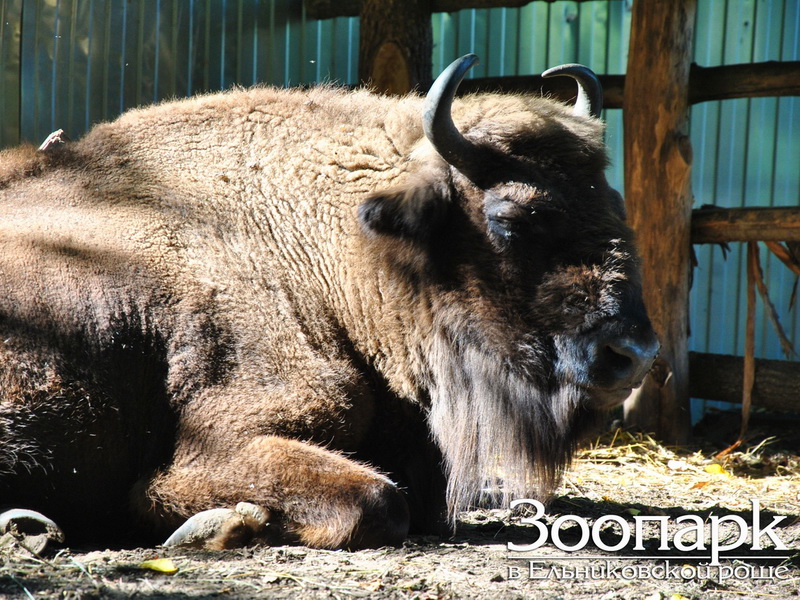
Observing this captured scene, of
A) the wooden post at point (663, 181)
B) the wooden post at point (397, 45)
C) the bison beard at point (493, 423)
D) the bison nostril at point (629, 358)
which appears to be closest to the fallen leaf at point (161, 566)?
the bison beard at point (493, 423)

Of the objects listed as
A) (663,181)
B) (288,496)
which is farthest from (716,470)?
(288,496)

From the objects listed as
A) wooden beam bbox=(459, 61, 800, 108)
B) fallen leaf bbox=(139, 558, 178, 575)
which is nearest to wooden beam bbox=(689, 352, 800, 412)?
wooden beam bbox=(459, 61, 800, 108)

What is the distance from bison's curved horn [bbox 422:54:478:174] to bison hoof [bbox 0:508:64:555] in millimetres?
1971

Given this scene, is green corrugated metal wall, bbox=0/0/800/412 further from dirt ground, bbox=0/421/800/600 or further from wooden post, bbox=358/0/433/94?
dirt ground, bbox=0/421/800/600

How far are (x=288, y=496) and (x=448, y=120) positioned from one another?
153 centimetres

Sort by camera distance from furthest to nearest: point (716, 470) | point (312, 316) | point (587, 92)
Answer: point (716, 470) < point (587, 92) < point (312, 316)

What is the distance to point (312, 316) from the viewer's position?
3.66 meters

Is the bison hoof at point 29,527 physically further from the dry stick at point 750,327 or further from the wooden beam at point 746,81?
the wooden beam at point 746,81

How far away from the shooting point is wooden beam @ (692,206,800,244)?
6090 millimetres

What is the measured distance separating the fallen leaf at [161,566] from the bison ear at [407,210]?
1485 mm

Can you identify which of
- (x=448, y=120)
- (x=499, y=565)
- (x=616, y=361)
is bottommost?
(x=499, y=565)

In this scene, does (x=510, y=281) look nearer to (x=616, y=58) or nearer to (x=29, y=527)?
(x=29, y=527)

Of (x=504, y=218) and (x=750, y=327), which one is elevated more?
(x=504, y=218)

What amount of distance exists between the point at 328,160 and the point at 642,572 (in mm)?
2065
